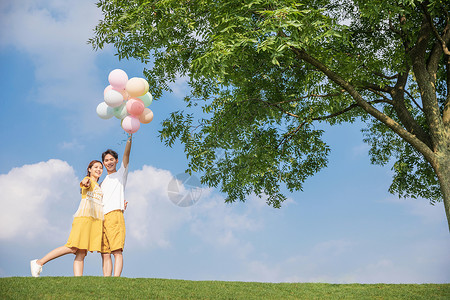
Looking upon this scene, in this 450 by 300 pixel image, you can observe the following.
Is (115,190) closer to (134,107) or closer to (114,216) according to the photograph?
(114,216)

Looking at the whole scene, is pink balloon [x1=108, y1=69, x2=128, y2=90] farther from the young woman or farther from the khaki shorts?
the khaki shorts

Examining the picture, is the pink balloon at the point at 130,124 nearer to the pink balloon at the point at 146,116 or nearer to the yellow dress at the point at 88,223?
the pink balloon at the point at 146,116

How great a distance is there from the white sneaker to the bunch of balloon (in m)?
3.03

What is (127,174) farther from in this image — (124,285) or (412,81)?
(412,81)

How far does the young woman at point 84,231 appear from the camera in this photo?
7.33 meters

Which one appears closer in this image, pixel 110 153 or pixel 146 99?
pixel 110 153

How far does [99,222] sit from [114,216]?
0.99ft

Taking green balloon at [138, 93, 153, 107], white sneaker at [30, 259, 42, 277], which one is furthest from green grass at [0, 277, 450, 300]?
green balloon at [138, 93, 153, 107]

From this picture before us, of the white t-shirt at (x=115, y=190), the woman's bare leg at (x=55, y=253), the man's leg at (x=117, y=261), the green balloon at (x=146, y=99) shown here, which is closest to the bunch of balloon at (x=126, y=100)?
the green balloon at (x=146, y=99)

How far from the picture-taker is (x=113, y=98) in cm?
772

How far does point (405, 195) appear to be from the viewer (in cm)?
1334

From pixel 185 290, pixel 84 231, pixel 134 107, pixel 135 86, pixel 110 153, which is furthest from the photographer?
pixel 110 153

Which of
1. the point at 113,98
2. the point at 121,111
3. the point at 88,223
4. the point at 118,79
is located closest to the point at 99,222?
the point at 88,223

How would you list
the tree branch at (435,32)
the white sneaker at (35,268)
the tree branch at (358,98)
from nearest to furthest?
1. the white sneaker at (35,268)
2. the tree branch at (358,98)
3. the tree branch at (435,32)
